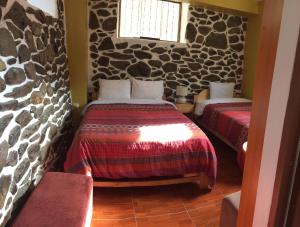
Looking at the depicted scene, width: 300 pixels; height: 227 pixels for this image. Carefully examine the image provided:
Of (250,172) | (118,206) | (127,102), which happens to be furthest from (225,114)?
(250,172)

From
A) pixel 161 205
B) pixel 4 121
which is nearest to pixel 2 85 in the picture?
pixel 4 121

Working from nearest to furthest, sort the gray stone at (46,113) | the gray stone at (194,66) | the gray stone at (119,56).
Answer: the gray stone at (46,113)
the gray stone at (119,56)
the gray stone at (194,66)

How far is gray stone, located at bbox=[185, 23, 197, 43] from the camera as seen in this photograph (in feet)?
14.0

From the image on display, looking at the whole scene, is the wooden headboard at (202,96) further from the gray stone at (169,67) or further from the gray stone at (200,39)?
the gray stone at (200,39)

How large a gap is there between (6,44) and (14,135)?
1.96 ft

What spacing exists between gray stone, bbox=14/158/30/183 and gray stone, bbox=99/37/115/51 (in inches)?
102

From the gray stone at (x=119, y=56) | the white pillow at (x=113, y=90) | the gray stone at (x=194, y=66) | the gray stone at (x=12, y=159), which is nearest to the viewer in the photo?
the gray stone at (x=12, y=159)

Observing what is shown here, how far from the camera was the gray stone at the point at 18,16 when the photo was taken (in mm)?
1625

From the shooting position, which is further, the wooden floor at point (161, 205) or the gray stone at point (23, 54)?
the wooden floor at point (161, 205)

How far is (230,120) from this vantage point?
335cm

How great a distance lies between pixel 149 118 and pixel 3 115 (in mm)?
1809

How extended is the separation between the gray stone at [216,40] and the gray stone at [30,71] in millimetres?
3250

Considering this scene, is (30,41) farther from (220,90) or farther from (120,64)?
(220,90)

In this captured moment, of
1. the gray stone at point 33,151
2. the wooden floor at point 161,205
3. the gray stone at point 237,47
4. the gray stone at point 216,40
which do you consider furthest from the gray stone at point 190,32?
the gray stone at point 33,151
